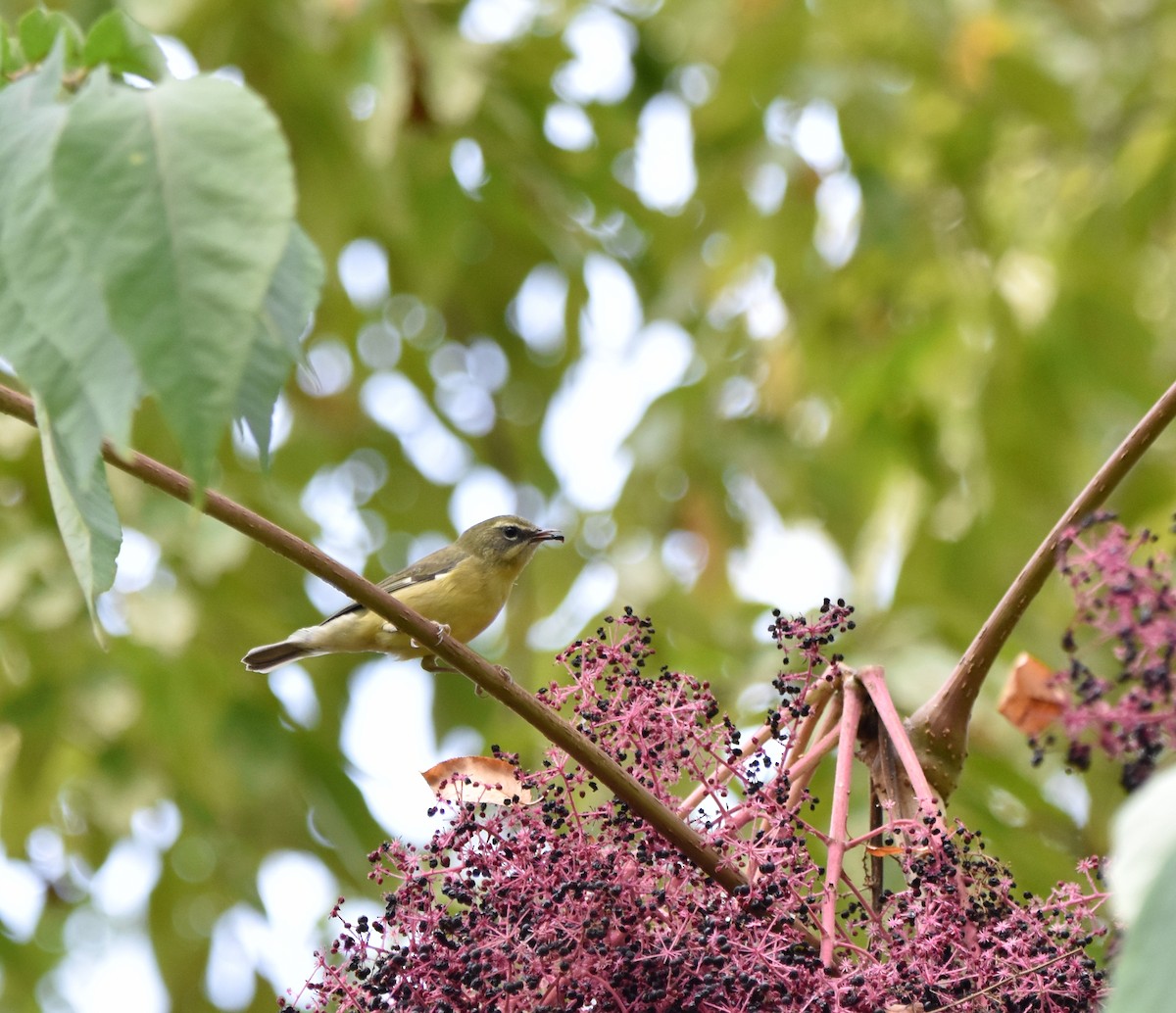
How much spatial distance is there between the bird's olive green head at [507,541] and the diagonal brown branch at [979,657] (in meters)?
2.77

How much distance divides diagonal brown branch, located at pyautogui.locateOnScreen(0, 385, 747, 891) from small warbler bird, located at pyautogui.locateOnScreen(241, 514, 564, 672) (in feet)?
9.40

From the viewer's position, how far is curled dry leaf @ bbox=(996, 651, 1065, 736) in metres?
1.75

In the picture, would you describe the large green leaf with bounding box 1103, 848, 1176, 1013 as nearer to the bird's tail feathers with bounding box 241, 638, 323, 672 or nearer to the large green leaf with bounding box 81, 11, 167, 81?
the large green leaf with bounding box 81, 11, 167, 81

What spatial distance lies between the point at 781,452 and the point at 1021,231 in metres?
1.37

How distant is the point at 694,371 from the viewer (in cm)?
648

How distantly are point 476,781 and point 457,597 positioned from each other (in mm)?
2804

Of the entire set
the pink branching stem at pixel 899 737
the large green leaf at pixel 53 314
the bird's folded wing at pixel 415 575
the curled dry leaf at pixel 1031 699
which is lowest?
the bird's folded wing at pixel 415 575

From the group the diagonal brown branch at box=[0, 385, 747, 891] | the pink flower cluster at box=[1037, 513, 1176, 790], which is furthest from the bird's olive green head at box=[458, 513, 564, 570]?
the pink flower cluster at box=[1037, 513, 1176, 790]

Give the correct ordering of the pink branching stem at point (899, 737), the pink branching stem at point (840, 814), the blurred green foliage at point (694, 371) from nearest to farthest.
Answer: the pink branching stem at point (840, 814), the pink branching stem at point (899, 737), the blurred green foliage at point (694, 371)

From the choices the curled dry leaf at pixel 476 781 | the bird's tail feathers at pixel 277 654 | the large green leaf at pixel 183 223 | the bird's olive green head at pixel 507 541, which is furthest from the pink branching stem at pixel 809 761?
the bird's tail feathers at pixel 277 654

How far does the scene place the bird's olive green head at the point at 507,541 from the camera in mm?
5242

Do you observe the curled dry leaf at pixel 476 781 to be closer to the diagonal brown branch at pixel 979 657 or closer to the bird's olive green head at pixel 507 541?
the diagonal brown branch at pixel 979 657

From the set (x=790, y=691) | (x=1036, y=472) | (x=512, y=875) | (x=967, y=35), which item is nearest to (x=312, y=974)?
(x=512, y=875)

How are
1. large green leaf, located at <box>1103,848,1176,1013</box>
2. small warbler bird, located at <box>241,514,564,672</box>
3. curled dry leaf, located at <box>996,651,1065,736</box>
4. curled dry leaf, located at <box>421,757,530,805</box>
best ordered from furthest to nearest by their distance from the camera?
small warbler bird, located at <box>241,514,564,672</box> → curled dry leaf, located at <box>421,757,530,805</box> → curled dry leaf, located at <box>996,651,1065,736</box> → large green leaf, located at <box>1103,848,1176,1013</box>
